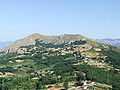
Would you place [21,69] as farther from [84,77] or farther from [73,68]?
[84,77]

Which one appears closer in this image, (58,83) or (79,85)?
(79,85)

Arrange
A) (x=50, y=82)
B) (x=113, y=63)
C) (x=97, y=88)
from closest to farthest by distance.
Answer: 1. (x=97, y=88)
2. (x=50, y=82)
3. (x=113, y=63)

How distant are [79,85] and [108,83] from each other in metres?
19.2

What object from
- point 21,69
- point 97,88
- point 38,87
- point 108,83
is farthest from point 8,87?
point 21,69

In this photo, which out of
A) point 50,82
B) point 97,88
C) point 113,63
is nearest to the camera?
point 97,88

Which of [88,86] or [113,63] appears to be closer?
[88,86]

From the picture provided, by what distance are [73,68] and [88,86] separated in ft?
184

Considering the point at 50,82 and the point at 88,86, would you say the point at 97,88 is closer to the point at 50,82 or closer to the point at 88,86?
the point at 88,86

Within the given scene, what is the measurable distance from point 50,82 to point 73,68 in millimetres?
42681

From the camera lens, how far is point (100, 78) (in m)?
138

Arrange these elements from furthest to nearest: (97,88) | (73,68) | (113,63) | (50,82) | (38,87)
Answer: (113,63)
(73,68)
(50,82)
(38,87)
(97,88)

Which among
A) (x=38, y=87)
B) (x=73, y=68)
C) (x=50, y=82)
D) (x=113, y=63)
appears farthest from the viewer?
(x=113, y=63)

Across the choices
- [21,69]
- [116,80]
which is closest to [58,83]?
[116,80]

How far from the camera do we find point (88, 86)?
384ft
